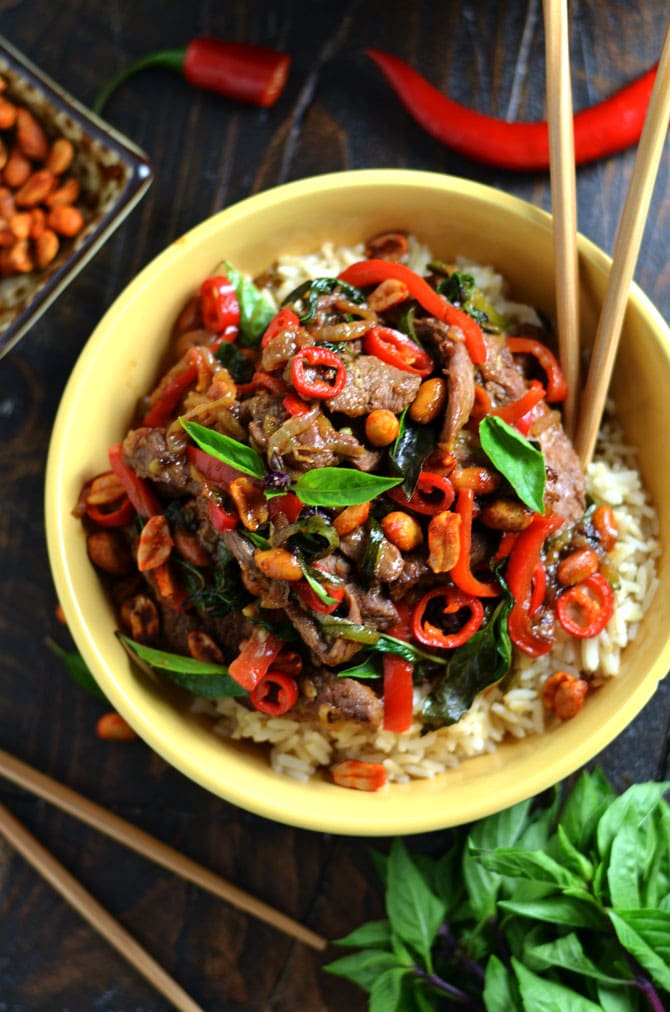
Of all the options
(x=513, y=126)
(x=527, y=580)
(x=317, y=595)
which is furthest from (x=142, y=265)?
(x=527, y=580)

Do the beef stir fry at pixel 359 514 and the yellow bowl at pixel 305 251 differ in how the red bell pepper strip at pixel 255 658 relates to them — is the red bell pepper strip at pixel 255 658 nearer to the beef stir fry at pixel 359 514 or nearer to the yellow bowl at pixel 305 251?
the beef stir fry at pixel 359 514

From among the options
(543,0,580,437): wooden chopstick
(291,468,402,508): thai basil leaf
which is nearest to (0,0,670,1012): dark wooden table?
(543,0,580,437): wooden chopstick

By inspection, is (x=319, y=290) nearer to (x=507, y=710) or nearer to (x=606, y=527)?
(x=606, y=527)

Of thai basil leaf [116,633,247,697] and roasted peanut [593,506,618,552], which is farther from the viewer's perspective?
roasted peanut [593,506,618,552]

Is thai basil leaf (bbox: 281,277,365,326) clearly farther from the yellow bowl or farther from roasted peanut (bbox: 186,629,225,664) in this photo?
roasted peanut (bbox: 186,629,225,664)

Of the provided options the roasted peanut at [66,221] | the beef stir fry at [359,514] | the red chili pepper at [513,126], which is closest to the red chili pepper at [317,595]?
the beef stir fry at [359,514]

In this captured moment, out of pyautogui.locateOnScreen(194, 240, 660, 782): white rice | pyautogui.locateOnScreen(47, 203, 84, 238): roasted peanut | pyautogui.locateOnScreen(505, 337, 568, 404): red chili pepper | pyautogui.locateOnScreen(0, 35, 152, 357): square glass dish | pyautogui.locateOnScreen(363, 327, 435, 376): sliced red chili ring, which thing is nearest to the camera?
pyautogui.locateOnScreen(363, 327, 435, 376): sliced red chili ring

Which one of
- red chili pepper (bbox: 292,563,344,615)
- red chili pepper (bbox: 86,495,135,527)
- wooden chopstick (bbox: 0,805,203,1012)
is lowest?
wooden chopstick (bbox: 0,805,203,1012)

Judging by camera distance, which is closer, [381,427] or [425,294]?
[381,427]
